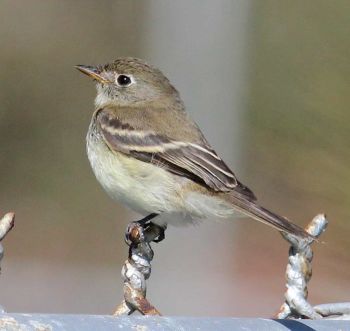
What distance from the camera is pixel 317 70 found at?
6695 millimetres

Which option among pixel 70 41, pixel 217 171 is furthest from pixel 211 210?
pixel 70 41

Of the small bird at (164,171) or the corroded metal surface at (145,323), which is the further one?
the small bird at (164,171)

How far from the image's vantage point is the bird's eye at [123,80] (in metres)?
5.19

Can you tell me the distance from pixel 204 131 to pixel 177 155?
1.88 meters

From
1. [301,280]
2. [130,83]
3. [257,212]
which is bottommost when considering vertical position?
[257,212]

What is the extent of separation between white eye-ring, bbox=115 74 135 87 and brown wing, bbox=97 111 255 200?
563 mm

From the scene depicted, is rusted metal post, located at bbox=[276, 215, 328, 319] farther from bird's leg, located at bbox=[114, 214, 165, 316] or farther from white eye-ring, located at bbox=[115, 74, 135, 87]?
white eye-ring, located at bbox=[115, 74, 135, 87]

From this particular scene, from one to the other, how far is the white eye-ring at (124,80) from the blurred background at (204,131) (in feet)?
3.10

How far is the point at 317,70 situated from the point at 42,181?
175 inches

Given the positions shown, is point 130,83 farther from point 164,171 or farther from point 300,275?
point 300,275

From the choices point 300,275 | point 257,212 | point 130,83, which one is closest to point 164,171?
point 257,212

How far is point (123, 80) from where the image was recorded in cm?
520

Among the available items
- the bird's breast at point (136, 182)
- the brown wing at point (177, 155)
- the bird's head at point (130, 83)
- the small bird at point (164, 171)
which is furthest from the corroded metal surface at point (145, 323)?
the bird's head at point (130, 83)

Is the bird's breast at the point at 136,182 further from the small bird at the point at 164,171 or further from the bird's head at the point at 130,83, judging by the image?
the bird's head at the point at 130,83
